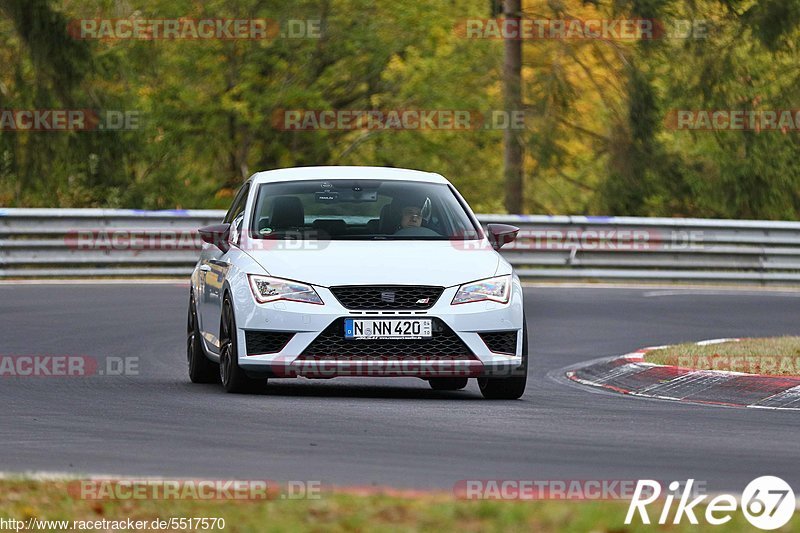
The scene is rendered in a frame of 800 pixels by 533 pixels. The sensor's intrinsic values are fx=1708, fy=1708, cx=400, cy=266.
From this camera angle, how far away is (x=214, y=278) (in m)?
12.7

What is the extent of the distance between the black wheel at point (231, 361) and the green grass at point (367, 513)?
184 inches

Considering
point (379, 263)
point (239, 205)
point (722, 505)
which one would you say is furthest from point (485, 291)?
point (722, 505)

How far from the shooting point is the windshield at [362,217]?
487 inches

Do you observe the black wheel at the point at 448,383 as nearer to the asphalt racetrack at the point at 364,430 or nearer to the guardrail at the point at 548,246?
the asphalt racetrack at the point at 364,430

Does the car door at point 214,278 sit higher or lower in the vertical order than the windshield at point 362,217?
lower

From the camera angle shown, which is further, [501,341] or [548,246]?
[548,246]

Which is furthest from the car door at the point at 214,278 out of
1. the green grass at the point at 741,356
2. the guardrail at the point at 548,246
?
the guardrail at the point at 548,246

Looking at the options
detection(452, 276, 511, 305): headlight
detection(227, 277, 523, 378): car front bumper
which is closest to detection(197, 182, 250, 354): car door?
detection(227, 277, 523, 378): car front bumper

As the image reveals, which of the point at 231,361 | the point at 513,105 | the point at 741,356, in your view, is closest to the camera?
the point at 231,361

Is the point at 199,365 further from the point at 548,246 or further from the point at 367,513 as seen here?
the point at 548,246

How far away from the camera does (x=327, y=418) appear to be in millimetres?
10320

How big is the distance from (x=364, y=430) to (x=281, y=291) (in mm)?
2048

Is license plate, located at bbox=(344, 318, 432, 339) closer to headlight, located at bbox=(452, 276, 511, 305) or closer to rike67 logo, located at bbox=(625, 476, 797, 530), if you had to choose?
headlight, located at bbox=(452, 276, 511, 305)

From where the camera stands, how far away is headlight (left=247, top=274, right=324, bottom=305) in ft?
37.5
